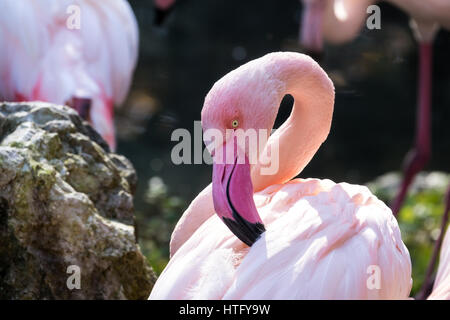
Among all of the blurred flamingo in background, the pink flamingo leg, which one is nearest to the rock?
the blurred flamingo in background

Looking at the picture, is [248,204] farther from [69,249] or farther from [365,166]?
[365,166]

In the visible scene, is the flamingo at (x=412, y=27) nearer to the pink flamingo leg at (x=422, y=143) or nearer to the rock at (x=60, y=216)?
the pink flamingo leg at (x=422, y=143)

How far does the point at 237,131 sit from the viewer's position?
8.05ft

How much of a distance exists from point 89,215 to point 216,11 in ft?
20.8

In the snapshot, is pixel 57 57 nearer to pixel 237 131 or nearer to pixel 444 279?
pixel 237 131

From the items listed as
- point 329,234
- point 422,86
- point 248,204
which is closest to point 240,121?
point 248,204

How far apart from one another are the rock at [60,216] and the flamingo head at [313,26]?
3.51m

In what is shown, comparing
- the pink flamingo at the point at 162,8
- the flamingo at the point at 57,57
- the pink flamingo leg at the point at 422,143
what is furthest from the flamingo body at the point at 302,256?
the pink flamingo at the point at 162,8

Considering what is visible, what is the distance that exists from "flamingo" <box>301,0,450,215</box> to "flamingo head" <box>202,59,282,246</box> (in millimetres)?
2895

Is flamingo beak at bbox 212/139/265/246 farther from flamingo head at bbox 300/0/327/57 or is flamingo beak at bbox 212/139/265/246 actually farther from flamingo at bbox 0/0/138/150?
flamingo head at bbox 300/0/327/57

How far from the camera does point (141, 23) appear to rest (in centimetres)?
862

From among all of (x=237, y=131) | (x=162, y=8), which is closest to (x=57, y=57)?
(x=237, y=131)

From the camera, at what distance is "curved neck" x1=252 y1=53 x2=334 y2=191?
2.70 m
